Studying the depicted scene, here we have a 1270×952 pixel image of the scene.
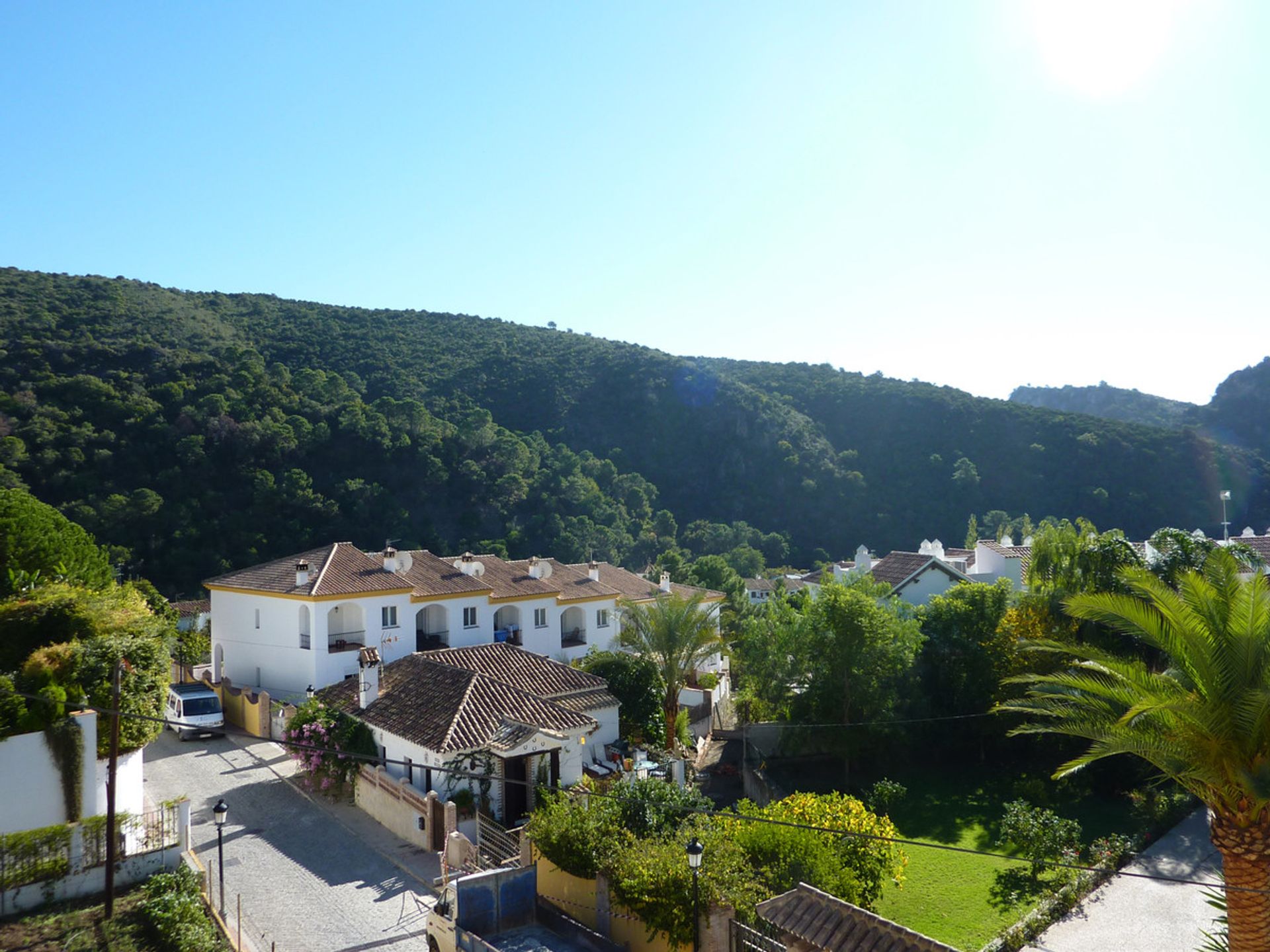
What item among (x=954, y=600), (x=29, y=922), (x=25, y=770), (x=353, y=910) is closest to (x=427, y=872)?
(x=353, y=910)

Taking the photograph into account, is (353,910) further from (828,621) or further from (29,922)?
(828,621)

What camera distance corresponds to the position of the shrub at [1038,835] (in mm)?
15453

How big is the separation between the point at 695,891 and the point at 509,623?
23.5m

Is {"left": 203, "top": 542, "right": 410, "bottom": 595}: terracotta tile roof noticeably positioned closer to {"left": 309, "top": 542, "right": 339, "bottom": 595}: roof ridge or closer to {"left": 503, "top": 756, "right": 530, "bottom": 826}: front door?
{"left": 309, "top": 542, "right": 339, "bottom": 595}: roof ridge

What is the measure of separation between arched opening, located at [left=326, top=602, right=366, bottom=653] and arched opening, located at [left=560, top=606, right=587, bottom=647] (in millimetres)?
9299

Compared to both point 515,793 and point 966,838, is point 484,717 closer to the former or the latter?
point 515,793

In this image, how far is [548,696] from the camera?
2116 cm

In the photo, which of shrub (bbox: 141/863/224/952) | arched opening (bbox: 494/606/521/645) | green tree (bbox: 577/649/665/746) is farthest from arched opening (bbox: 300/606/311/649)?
shrub (bbox: 141/863/224/952)

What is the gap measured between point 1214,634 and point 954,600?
18559 mm

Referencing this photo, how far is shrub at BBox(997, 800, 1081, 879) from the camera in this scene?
15453 millimetres

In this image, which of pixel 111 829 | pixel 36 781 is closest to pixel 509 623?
pixel 36 781

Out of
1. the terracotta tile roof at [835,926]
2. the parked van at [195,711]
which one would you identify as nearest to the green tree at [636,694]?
the parked van at [195,711]

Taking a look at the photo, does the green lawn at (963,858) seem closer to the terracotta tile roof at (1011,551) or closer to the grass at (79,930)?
the grass at (79,930)

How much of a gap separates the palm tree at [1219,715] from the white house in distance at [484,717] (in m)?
10.4
